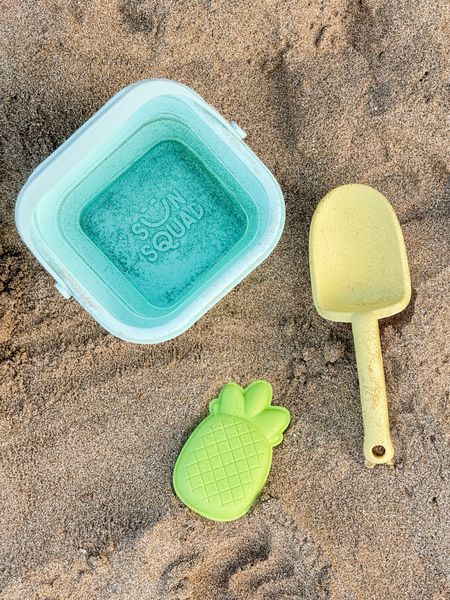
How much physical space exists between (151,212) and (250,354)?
1.21 feet

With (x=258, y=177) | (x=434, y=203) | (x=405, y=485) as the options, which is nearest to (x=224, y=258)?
(x=258, y=177)

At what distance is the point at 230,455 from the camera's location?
1279 mm

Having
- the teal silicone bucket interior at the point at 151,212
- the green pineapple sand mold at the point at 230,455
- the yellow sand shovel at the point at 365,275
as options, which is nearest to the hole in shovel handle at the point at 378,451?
the yellow sand shovel at the point at 365,275

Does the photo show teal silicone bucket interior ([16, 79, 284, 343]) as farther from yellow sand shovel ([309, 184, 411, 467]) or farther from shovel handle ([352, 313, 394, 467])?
shovel handle ([352, 313, 394, 467])

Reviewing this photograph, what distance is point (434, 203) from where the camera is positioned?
130cm

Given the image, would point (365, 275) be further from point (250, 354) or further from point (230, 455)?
point (230, 455)

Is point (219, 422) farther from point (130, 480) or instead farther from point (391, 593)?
point (391, 593)

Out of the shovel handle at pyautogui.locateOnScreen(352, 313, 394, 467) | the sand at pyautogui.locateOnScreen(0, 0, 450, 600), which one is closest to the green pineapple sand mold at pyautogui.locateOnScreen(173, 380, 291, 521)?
the sand at pyautogui.locateOnScreen(0, 0, 450, 600)

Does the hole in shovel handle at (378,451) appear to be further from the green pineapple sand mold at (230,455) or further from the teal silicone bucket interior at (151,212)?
the teal silicone bucket interior at (151,212)

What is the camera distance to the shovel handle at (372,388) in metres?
1.22

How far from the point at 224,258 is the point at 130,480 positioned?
1.69ft

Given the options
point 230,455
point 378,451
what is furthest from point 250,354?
point 378,451

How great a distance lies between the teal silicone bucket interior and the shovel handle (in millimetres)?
273

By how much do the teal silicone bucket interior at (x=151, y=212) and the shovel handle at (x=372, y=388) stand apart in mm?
273
